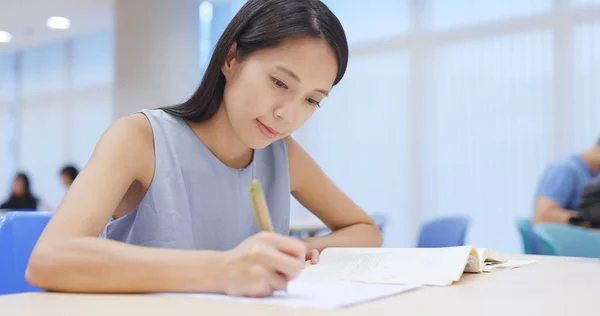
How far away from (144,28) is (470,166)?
322 cm

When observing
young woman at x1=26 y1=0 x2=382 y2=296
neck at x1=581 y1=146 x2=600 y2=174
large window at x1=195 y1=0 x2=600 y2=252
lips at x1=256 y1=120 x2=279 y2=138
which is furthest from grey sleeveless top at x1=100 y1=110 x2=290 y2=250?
large window at x1=195 y1=0 x2=600 y2=252

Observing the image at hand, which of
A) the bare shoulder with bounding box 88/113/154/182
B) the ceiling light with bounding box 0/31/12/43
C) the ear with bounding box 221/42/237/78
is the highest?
the ceiling light with bounding box 0/31/12/43

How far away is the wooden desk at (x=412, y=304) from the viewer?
749 millimetres

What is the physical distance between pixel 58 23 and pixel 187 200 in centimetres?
736

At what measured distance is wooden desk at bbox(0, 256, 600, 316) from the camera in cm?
75

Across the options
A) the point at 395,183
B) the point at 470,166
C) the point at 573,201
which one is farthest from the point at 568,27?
the point at 573,201

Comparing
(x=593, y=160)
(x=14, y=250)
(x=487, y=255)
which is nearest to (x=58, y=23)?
(x=593, y=160)

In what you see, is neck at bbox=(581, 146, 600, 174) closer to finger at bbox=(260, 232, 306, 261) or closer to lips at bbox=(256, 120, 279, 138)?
lips at bbox=(256, 120, 279, 138)

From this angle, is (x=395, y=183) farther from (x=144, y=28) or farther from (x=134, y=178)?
(x=134, y=178)

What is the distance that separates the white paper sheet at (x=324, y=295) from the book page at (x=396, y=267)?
0.06m

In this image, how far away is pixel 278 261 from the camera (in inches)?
33.2

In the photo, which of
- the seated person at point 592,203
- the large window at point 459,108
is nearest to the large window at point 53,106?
the large window at point 459,108

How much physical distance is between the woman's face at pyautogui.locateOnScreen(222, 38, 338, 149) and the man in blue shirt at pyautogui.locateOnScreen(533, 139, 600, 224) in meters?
2.46

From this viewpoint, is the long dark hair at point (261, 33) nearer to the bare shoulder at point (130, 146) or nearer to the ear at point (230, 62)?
the ear at point (230, 62)
